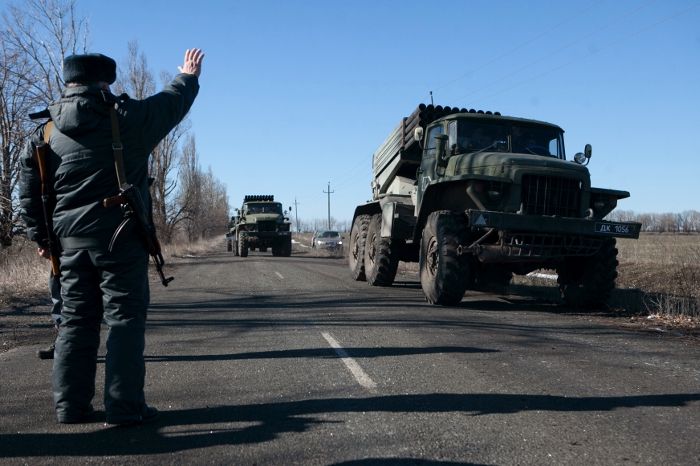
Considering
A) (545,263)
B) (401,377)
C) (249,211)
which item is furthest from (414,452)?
(249,211)

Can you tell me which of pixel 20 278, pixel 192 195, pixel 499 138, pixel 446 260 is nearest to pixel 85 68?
pixel 446 260

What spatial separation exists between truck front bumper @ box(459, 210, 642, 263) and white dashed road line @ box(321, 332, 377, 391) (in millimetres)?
2960

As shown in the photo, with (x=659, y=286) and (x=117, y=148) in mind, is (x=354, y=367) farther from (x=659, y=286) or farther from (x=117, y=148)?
(x=659, y=286)

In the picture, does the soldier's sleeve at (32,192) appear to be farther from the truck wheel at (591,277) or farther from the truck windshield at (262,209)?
the truck windshield at (262,209)

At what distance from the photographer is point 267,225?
29266mm

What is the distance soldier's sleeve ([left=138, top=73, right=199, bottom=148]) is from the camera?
366 centimetres

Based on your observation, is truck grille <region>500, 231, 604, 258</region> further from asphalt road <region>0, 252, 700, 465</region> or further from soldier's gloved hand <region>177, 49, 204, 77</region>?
soldier's gloved hand <region>177, 49, 204, 77</region>

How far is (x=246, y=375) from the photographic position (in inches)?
195

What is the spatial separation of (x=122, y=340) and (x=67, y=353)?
0.36m

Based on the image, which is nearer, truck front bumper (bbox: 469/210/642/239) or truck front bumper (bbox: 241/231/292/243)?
truck front bumper (bbox: 469/210/642/239)

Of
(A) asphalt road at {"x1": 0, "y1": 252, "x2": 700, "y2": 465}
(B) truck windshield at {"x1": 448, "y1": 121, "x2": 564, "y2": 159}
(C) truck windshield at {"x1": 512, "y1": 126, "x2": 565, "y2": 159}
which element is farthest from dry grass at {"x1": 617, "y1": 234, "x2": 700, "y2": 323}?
(B) truck windshield at {"x1": 448, "y1": 121, "x2": 564, "y2": 159}

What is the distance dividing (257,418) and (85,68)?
7.87 feet

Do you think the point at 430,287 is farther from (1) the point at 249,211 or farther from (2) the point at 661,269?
(1) the point at 249,211

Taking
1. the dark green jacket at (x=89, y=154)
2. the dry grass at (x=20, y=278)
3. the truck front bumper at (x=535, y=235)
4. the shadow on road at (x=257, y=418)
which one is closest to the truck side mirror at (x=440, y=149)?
the truck front bumper at (x=535, y=235)
